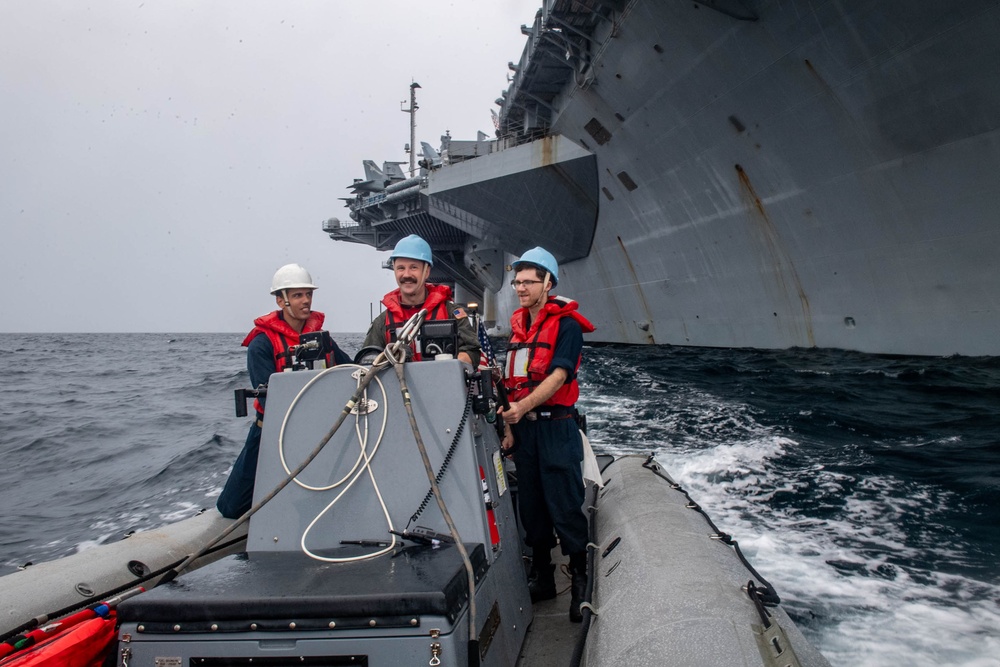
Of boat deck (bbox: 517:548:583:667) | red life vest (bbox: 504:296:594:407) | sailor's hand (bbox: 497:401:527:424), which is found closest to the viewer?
boat deck (bbox: 517:548:583:667)

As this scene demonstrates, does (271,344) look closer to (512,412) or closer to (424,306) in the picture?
(424,306)

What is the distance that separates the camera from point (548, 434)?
3303 mm

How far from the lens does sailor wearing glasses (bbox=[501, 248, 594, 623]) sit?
127 inches

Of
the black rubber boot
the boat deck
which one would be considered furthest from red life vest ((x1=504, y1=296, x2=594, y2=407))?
the boat deck

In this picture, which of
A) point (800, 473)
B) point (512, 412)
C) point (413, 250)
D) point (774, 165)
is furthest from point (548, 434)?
point (774, 165)

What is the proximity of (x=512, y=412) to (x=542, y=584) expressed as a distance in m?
1.10

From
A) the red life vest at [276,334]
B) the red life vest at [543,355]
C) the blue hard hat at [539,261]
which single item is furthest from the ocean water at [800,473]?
the red life vest at [276,334]

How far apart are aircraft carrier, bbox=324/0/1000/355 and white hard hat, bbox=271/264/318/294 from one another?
9536 mm

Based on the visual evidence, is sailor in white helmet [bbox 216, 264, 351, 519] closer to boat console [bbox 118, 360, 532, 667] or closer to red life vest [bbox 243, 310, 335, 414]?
red life vest [bbox 243, 310, 335, 414]

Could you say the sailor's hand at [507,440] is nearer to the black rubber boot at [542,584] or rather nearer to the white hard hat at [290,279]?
the black rubber boot at [542,584]

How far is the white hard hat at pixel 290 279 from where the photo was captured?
373cm

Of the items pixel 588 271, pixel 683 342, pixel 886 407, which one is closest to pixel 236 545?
pixel 886 407

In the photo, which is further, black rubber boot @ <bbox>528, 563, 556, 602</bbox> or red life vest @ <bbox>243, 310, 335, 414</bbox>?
red life vest @ <bbox>243, 310, 335, 414</bbox>

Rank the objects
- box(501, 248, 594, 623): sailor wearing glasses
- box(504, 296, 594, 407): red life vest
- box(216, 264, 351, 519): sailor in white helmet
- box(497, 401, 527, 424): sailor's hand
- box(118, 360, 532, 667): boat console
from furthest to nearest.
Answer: box(216, 264, 351, 519): sailor in white helmet, box(504, 296, 594, 407): red life vest, box(501, 248, 594, 623): sailor wearing glasses, box(497, 401, 527, 424): sailor's hand, box(118, 360, 532, 667): boat console
